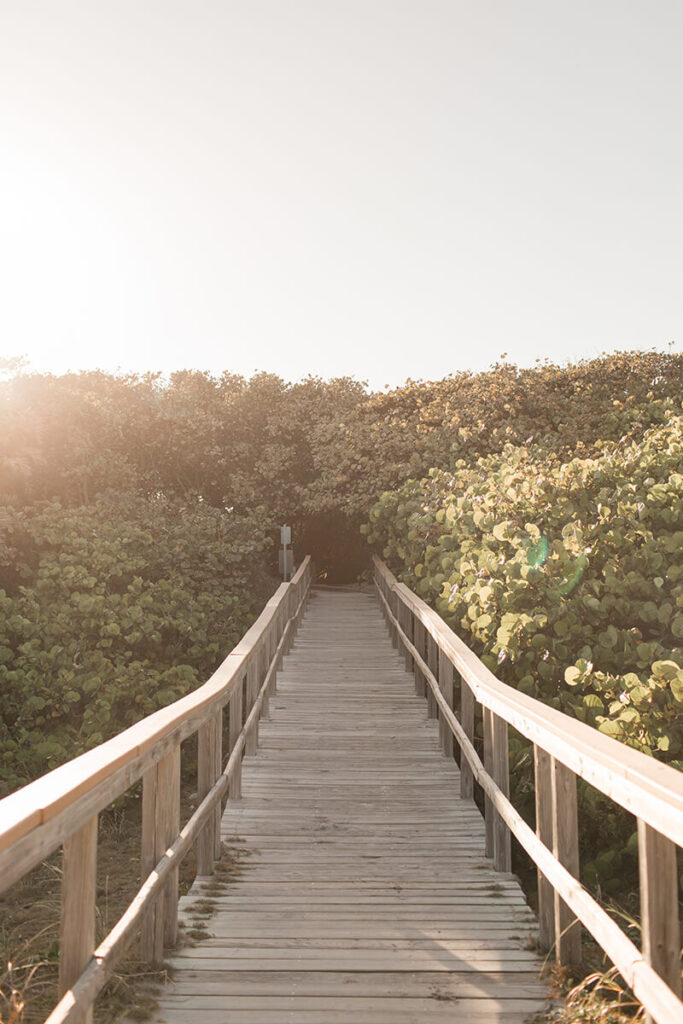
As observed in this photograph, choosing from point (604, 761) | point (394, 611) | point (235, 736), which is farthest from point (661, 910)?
point (394, 611)

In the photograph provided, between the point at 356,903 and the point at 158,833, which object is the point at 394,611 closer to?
the point at 356,903

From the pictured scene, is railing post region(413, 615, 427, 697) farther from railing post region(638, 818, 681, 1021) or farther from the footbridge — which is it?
railing post region(638, 818, 681, 1021)

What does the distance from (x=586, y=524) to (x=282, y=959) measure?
5.72 metres

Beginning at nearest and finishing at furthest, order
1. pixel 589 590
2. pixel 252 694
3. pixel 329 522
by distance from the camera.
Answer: pixel 252 694, pixel 589 590, pixel 329 522

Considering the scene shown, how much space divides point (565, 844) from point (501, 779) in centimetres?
116

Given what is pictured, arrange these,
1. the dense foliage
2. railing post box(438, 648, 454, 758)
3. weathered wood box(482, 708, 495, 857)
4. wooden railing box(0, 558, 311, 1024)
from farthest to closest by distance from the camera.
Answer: the dense foliage → railing post box(438, 648, 454, 758) → weathered wood box(482, 708, 495, 857) → wooden railing box(0, 558, 311, 1024)

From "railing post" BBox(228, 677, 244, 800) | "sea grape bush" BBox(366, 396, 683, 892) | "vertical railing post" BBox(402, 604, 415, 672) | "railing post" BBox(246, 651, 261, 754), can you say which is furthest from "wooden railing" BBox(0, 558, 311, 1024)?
"vertical railing post" BBox(402, 604, 415, 672)

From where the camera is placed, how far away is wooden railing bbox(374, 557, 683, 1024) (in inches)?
82.0

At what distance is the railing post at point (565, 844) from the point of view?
3.00m

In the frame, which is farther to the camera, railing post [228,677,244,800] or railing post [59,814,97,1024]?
railing post [228,677,244,800]

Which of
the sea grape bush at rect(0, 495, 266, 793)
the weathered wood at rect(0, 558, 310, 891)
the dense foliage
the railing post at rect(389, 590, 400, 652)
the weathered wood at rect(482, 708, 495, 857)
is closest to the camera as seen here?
the weathered wood at rect(0, 558, 310, 891)

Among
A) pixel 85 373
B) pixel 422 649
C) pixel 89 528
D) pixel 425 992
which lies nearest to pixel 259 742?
pixel 422 649

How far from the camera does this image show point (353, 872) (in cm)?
443

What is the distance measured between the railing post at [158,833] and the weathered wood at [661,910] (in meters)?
1.70
